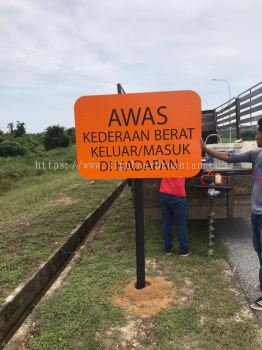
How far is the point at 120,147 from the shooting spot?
12.0ft

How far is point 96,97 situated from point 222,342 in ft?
8.08

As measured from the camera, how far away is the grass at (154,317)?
10.1ft

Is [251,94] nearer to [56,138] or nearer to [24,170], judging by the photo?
[24,170]

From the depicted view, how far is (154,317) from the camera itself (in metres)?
3.43

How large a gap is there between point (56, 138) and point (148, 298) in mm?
39235

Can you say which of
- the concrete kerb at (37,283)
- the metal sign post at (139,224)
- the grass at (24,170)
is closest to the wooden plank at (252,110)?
the concrete kerb at (37,283)

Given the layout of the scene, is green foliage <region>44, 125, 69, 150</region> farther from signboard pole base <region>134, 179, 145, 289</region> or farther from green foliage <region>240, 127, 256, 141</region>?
signboard pole base <region>134, 179, 145, 289</region>

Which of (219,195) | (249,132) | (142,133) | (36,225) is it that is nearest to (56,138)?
(249,132)

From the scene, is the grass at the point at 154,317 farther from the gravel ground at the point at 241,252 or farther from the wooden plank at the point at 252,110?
the wooden plank at the point at 252,110

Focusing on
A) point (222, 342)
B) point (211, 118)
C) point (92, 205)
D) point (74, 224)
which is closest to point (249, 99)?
point (211, 118)

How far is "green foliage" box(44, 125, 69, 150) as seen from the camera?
41.7 meters

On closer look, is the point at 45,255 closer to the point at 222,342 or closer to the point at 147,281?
the point at 147,281

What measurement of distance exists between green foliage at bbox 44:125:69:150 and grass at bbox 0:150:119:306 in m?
30.4

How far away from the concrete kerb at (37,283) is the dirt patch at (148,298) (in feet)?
3.50
